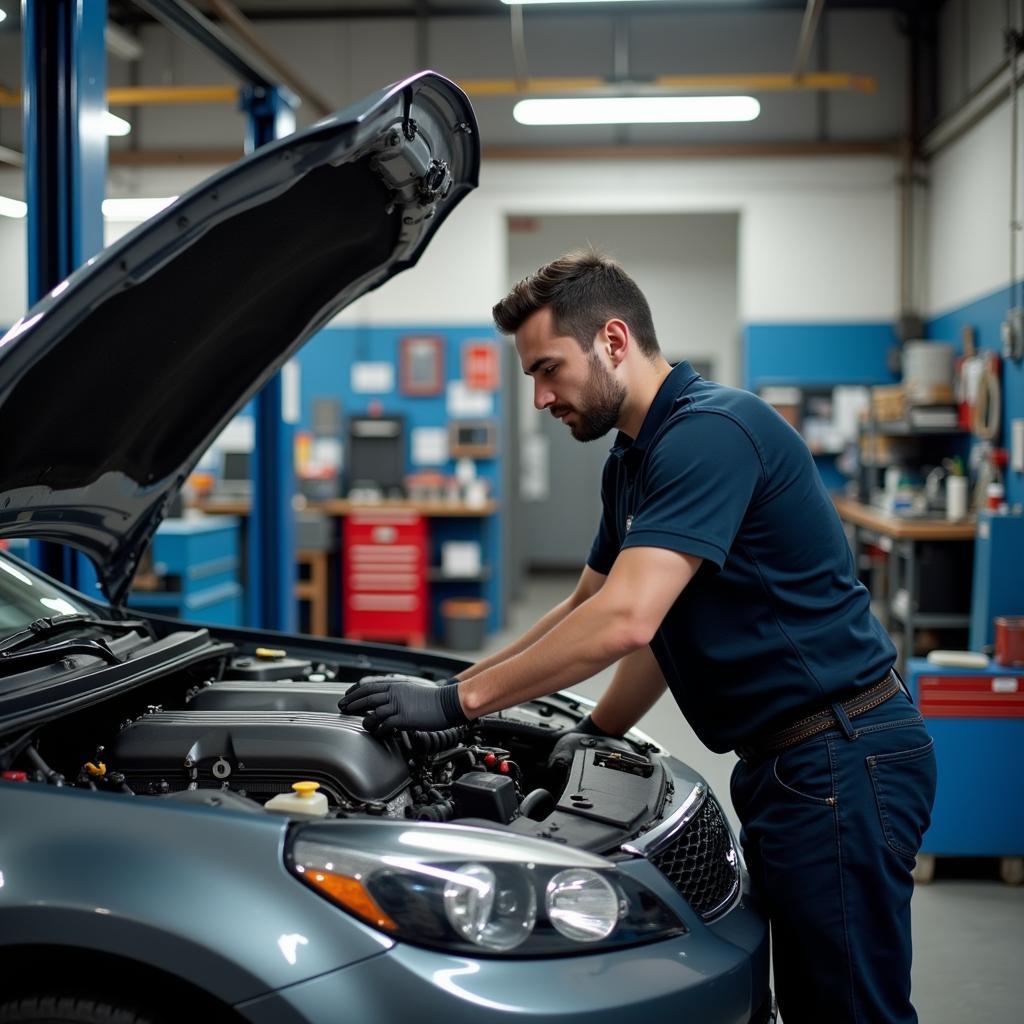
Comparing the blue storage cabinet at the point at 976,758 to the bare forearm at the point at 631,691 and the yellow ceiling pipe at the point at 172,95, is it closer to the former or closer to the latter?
the bare forearm at the point at 631,691

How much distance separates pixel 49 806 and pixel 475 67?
7343 millimetres

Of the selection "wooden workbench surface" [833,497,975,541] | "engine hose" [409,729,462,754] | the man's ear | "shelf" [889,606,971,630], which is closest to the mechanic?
the man's ear

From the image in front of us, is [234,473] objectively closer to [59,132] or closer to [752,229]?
[752,229]

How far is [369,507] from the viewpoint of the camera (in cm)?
687

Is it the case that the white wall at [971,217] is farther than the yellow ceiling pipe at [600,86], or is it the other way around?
the yellow ceiling pipe at [600,86]

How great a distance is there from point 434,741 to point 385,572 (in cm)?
513

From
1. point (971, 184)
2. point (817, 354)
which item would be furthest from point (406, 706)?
point (817, 354)

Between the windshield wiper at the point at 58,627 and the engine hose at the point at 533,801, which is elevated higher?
the windshield wiper at the point at 58,627

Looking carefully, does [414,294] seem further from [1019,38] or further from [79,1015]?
[79,1015]

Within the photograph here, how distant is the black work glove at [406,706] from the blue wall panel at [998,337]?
4683 millimetres

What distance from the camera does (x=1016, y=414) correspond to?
5.56m

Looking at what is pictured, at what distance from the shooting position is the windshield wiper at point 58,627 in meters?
1.72

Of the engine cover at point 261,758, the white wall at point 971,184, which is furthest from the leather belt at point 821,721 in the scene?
the white wall at point 971,184

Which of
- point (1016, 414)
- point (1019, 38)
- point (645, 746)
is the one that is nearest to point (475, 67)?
point (1019, 38)
